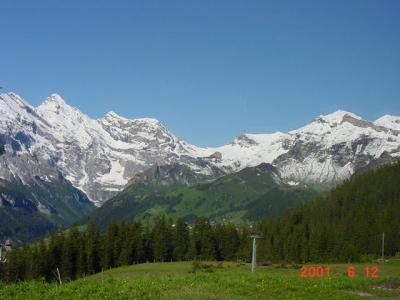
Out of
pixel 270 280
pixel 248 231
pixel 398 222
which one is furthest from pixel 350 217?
pixel 270 280

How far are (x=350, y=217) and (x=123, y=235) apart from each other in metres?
82.9

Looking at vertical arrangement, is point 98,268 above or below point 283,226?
below

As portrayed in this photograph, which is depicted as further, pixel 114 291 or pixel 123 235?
pixel 123 235

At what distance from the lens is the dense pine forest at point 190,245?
138 metres

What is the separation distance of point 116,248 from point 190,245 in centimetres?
2693

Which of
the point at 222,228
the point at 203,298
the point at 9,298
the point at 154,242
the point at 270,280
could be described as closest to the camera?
the point at 9,298

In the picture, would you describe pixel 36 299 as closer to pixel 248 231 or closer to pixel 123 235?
pixel 123 235

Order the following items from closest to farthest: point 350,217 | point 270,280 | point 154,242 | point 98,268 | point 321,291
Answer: point 321,291 < point 270,280 < point 98,268 < point 154,242 < point 350,217

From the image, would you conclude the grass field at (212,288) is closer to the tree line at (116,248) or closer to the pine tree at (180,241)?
the tree line at (116,248)

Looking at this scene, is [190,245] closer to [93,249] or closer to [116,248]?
[116,248]

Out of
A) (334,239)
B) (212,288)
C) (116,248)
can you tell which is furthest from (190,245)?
(212,288)

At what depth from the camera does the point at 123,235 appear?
15400cm

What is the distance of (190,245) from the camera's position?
168125 millimetres

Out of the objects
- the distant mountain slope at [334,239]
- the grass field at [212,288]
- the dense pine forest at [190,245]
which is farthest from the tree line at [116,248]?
the grass field at [212,288]
